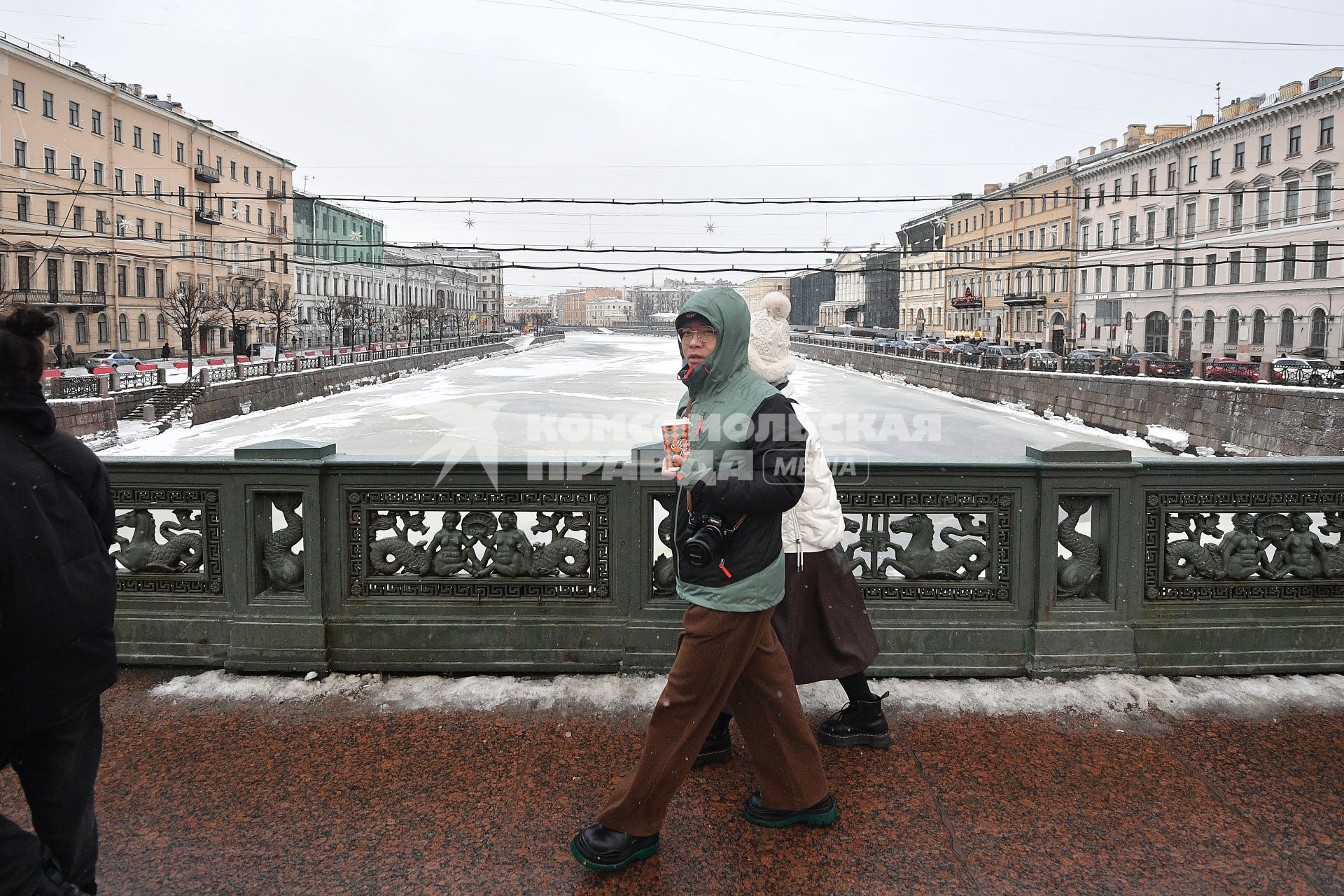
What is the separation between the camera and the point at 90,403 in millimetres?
26141

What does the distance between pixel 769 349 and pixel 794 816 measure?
1461 mm

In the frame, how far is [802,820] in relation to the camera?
2803mm

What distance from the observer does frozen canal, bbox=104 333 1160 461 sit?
24.0 m

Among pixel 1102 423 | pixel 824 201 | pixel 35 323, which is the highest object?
pixel 824 201

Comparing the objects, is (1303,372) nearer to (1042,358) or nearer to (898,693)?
(1042,358)

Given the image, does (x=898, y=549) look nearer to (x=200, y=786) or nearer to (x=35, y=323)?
(x=200, y=786)

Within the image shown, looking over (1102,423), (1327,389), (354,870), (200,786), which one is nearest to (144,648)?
(200,786)

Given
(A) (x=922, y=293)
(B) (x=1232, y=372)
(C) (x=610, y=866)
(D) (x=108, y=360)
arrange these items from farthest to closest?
(A) (x=922, y=293), (D) (x=108, y=360), (B) (x=1232, y=372), (C) (x=610, y=866)

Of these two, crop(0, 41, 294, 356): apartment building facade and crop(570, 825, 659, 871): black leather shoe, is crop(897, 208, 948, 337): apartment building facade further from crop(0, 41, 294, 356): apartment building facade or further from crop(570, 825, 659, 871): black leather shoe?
crop(570, 825, 659, 871): black leather shoe

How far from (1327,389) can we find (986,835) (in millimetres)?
24178

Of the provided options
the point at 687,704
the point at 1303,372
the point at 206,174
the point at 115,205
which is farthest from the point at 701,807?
the point at 206,174

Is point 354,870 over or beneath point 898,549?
beneath

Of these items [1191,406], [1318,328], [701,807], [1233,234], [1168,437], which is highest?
[1233,234]

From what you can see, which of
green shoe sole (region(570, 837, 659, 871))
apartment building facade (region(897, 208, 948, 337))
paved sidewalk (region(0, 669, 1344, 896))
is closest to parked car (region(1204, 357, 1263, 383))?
paved sidewalk (region(0, 669, 1344, 896))
